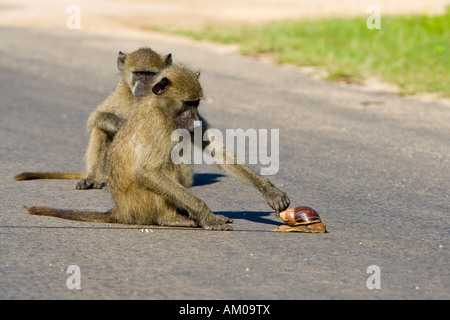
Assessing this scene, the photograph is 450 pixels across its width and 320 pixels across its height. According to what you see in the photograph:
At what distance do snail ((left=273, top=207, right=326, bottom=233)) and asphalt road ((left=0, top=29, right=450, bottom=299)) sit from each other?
0.09 meters

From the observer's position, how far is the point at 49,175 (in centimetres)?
717

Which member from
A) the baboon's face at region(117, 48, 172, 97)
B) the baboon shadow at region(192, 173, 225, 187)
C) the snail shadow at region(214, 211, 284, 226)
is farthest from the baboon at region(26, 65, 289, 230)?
the baboon's face at region(117, 48, 172, 97)

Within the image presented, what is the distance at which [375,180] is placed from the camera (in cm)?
720

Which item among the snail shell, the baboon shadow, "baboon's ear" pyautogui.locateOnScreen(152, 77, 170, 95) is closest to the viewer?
the snail shell

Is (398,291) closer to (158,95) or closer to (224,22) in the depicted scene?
(158,95)

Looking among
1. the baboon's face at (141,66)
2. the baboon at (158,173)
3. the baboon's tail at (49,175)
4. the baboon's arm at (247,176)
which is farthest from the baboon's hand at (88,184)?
the baboon's arm at (247,176)

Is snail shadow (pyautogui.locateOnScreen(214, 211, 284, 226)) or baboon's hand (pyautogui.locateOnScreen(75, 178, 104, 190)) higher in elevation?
baboon's hand (pyautogui.locateOnScreen(75, 178, 104, 190))

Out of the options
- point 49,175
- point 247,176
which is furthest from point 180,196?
point 49,175

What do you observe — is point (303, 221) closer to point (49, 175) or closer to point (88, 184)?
point (88, 184)

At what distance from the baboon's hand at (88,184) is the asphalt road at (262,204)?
0.20 ft

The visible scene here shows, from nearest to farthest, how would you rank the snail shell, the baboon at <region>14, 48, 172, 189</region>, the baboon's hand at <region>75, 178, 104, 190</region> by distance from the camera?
the snail shell, the baboon's hand at <region>75, 178, 104, 190</region>, the baboon at <region>14, 48, 172, 189</region>

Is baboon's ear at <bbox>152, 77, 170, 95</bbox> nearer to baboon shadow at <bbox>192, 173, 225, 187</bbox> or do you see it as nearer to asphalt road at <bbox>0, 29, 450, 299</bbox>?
asphalt road at <bbox>0, 29, 450, 299</bbox>

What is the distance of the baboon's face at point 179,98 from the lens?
223 inches

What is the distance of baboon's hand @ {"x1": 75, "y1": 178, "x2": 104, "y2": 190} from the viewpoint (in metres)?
6.98
